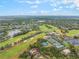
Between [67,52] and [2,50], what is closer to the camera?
[67,52]

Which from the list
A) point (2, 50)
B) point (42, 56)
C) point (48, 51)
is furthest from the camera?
point (2, 50)

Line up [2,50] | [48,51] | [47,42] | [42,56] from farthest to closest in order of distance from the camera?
[47,42] → [2,50] → [48,51] → [42,56]

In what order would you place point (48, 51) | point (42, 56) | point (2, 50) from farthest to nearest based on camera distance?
1. point (2, 50)
2. point (48, 51)
3. point (42, 56)

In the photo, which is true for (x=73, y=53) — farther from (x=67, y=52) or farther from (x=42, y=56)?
(x=42, y=56)

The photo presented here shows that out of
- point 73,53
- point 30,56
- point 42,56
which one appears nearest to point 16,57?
point 30,56

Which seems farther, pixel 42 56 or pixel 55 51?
pixel 55 51

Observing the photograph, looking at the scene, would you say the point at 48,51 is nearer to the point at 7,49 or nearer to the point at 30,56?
the point at 30,56

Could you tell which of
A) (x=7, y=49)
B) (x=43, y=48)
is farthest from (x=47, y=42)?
(x=7, y=49)

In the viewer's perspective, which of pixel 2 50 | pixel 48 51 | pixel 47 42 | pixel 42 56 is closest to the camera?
pixel 42 56
